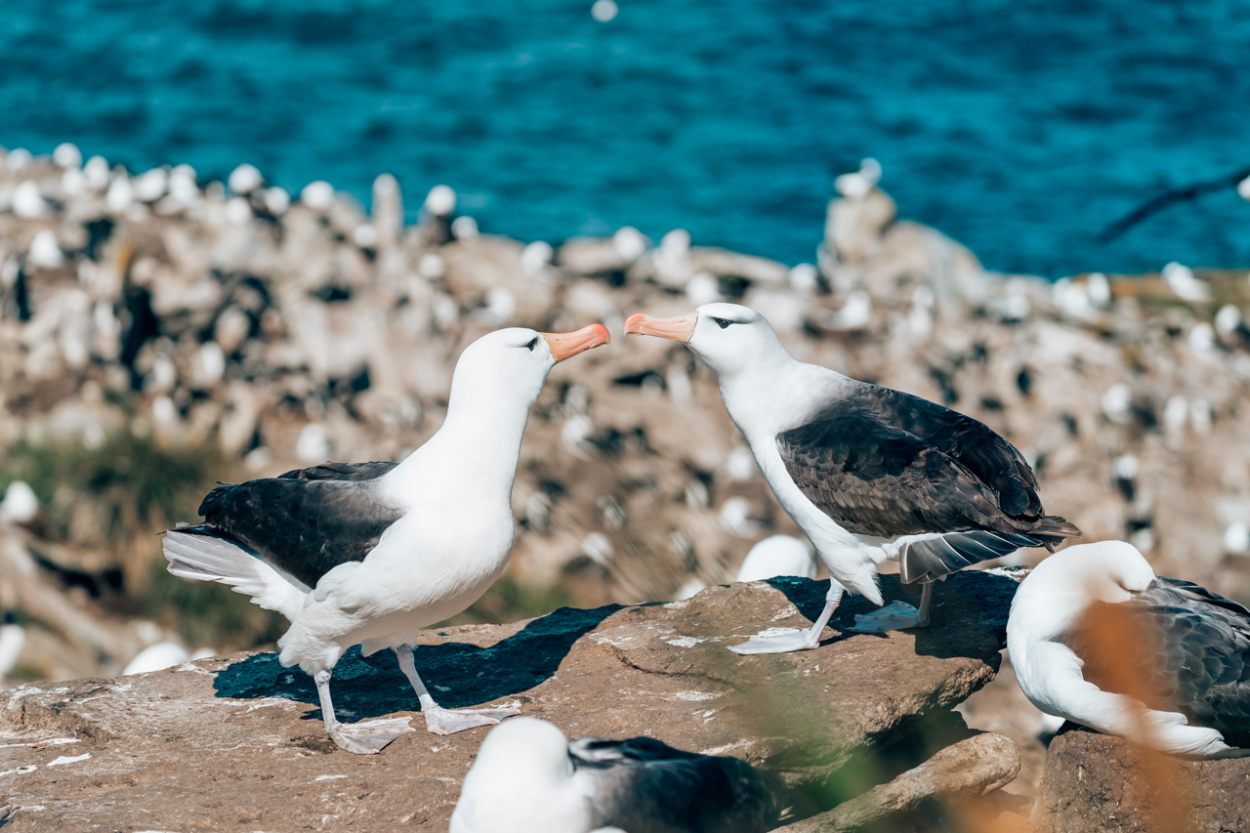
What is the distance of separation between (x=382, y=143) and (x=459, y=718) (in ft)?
96.7

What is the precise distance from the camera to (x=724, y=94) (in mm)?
34375

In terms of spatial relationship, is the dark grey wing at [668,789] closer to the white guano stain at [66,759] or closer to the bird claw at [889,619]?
the bird claw at [889,619]

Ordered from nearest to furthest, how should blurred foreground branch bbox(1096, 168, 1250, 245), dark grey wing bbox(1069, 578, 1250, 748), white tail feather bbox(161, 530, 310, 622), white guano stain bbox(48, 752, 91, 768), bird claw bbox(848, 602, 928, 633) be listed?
dark grey wing bbox(1069, 578, 1250, 748), white guano stain bbox(48, 752, 91, 768), white tail feather bbox(161, 530, 310, 622), bird claw bbox(848, 602, 928, 633), blurred foreground branch bbox(1096, 168, 1250, 245)

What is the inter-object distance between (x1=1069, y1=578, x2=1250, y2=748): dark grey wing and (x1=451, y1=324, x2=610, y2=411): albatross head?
2456 millimetres

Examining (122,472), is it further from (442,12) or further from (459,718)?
(442,12)

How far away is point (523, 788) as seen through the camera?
3.54m

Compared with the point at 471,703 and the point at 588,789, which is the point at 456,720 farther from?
the point at 588,789


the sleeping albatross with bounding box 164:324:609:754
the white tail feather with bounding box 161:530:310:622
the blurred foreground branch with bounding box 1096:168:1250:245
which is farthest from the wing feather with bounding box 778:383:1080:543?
the blurred foreground branch with bounding box 1096:168:1250:245

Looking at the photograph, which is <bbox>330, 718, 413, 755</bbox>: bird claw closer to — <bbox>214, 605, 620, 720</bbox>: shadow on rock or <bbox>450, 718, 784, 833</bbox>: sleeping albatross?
<bbox>214, 605, 620, 720</bbox>: shadow on rock

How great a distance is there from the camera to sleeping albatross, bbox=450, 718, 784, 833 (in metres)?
3.54

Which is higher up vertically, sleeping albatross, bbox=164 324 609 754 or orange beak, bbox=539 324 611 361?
orange beak, bbox=539 324 611 361

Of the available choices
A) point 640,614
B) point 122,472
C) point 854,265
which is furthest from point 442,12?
point 640,614

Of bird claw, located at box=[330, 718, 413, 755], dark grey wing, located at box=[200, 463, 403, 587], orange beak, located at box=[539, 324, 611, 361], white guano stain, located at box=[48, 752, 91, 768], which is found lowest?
white guano stain, located at box=[48, 752, 91, 768]

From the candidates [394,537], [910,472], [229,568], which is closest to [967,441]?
[910,472]
